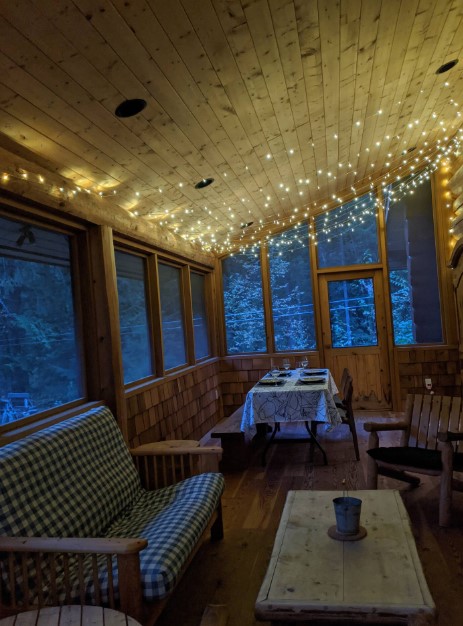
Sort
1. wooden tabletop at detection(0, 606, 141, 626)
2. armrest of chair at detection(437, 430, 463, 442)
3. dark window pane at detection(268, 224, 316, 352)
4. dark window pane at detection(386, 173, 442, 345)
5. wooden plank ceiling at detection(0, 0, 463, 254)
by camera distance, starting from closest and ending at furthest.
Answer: wooden tabletop at detection(0, 606, 141, 626) < wooden plank ceiling at detection(0, 0, 463, 254) < armrest of chair at detection(437, 430, 463, 442) < dark window pane at detection(386, 173, 442, 345) < dark window pane at detection(268, 224, 316, 352)

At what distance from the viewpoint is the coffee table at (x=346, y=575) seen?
158 cm

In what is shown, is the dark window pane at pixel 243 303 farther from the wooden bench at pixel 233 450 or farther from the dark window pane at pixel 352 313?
the wooden bench at pixel 233 450

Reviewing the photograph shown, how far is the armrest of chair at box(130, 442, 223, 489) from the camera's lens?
3084mm

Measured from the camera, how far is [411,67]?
12.5 feet

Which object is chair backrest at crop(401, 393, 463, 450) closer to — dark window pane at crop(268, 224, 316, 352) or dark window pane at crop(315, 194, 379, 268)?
dark window pane at crop(268, 224, 316, 352)

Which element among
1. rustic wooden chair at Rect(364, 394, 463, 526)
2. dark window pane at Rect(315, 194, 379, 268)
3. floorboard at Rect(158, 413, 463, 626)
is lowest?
floorboard at Rect(158, 413, 463, 626)

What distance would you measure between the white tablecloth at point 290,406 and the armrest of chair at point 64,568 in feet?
8.05

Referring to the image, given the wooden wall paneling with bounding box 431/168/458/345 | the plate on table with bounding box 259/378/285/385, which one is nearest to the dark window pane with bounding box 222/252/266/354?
the plate on table with bounding box 259/378/285/385

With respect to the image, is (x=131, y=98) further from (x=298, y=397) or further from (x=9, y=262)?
(x=298, y=397)

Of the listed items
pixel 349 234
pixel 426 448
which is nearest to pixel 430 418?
pixel 426 448

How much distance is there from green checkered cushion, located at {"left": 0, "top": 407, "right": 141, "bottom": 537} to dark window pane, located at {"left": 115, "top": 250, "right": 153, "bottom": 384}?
120 cm

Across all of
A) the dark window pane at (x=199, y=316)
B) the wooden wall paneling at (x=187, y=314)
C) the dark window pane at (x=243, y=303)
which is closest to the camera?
the wooden wall paneling at (x=187, y=314)

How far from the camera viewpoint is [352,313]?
22.4ft

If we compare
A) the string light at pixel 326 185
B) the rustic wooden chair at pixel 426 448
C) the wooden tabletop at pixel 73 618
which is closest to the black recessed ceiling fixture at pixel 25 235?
the string light at pixel 326 185
